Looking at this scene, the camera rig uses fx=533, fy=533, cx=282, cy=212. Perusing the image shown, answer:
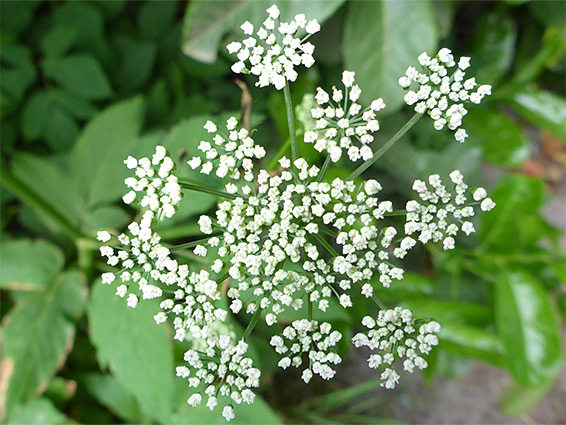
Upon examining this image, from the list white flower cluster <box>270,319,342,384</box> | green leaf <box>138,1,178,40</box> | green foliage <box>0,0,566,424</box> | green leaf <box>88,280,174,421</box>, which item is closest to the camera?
white flower cluster <box>270,319,342,384</box>

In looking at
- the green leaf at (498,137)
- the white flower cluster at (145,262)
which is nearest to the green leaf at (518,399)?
the green leaf at (498,137)

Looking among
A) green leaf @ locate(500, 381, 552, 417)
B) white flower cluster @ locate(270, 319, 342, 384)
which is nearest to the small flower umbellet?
white flower cluster @ locate(270, 319, 342, 384)

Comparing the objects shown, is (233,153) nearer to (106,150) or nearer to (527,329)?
(106,150)

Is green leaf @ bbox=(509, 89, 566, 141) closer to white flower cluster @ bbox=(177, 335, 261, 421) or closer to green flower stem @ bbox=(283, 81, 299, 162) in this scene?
green flower stem @ bbox=(283, 81, 299, 162)

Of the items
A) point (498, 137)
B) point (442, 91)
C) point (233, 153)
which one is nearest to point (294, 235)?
point (233, 153)

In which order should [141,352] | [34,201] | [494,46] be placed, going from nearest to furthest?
[141,352] < [34,201] < [494,46]
